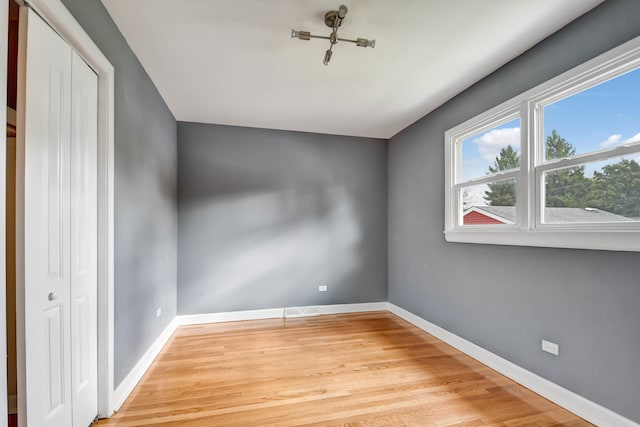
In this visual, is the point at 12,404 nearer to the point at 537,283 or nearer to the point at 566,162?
the point at 537,283

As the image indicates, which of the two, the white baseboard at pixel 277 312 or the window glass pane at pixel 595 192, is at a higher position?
the window glass pane at pixel 595 192

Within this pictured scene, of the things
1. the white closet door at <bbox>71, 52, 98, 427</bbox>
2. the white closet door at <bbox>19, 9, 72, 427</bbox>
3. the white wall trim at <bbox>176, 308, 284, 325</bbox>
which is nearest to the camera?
the white closet door at <bbox>19, 9, 72, 427</bbox>

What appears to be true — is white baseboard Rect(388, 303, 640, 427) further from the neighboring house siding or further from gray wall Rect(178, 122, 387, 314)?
gray wall Rect(178, 122, 387, 314)

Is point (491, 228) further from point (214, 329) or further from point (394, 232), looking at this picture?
point (214, 329)

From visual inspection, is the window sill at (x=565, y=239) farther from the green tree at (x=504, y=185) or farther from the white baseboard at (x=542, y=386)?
the white baseboard at (x=542, y=386)

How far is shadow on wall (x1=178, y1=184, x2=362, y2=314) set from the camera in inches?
148

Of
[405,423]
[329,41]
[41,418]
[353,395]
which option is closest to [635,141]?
[329,41]

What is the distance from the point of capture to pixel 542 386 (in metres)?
2.11

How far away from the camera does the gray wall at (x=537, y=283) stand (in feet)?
5.58

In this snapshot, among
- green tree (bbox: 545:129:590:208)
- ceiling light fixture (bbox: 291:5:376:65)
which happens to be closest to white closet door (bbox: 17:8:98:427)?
ceiling light fixture (bbox: 291:5:376:65)

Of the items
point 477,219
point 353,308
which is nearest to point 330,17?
point 477,219

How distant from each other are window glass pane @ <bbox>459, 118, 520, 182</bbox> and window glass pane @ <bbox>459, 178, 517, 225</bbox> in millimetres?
138

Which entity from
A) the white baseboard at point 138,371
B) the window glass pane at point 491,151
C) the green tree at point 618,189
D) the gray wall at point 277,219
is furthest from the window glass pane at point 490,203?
the white baseboard at point 138,371

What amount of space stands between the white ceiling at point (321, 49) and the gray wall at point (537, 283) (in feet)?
0.62
